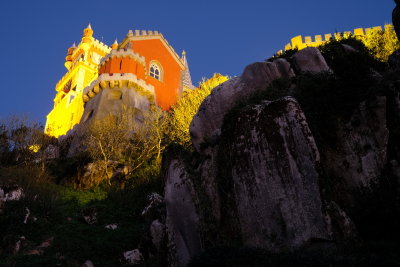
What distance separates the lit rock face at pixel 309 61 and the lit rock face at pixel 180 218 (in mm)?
7355

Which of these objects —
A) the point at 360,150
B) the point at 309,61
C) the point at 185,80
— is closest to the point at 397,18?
the point at 309,61

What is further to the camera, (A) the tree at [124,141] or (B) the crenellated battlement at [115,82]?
(B) the crenellated battlement at [115,82]

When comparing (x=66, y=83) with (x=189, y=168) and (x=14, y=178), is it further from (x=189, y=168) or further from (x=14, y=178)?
(x=189, y=168)

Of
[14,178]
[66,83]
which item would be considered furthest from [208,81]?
[66,83]

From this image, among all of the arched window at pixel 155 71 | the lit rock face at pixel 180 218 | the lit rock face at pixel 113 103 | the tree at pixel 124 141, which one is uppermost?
the arched window at pixel 155 71

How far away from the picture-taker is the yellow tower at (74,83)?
132ft

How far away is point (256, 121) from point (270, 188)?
2.29 metres

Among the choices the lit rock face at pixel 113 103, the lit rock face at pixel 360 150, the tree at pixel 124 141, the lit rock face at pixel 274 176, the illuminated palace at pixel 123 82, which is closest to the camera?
the lit rock face at pixel 274 176

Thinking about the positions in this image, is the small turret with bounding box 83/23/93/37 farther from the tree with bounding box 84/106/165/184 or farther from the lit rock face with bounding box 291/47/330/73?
the lit rock face with bounding box 291/47/330/73

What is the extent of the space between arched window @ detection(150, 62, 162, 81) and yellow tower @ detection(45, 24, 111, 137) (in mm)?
9062

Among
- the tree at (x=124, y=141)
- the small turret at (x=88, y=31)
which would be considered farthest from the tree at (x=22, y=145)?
the small turret at (x=88, y=31)

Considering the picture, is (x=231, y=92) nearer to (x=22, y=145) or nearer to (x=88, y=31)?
(x=22, y=145)

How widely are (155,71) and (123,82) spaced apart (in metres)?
7.70

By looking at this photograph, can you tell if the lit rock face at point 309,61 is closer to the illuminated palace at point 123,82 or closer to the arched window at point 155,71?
the illuminated palace at point 123,82
